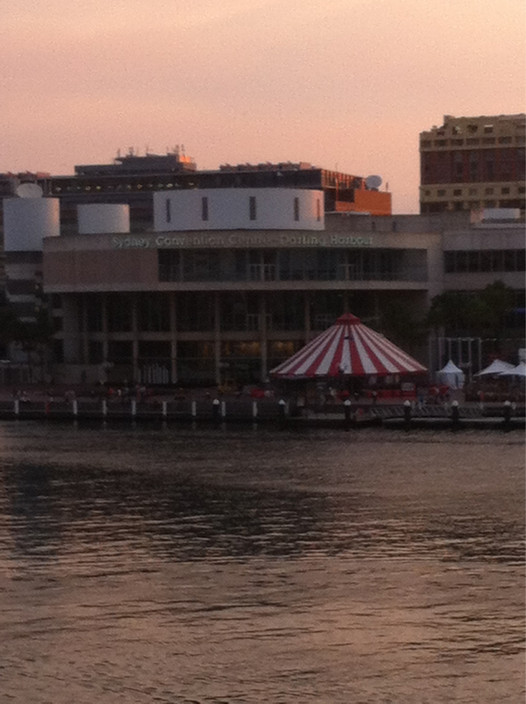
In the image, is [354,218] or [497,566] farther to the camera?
[354,218]

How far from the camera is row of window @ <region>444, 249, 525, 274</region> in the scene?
13188 cm

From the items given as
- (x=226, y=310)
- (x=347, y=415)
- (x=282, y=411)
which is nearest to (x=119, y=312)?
(x=226, y=310)

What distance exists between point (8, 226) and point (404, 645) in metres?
102

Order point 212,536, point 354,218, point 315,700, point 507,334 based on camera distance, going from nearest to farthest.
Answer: point 315,700
point 212,536
point 507,334
point 354,218

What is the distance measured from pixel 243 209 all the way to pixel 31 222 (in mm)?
19887

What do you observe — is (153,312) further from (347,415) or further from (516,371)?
(516,371)

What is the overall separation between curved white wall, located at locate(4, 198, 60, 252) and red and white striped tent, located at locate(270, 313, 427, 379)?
38.4m

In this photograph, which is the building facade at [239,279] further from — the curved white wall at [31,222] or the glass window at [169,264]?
the curved white wall at [31,222]

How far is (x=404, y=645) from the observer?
143 ft

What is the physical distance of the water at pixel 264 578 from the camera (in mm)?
41000

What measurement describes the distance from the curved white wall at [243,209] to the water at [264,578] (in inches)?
1746

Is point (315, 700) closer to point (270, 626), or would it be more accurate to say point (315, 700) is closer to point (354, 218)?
point (270, 626)

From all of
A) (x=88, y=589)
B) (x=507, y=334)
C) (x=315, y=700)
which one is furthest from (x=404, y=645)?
(x=507, y=334)

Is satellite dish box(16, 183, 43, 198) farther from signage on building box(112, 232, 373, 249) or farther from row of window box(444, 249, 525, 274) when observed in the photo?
row of window box(444, 249, 525, 274)
